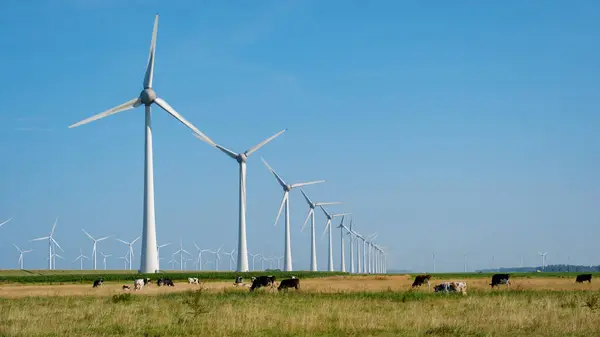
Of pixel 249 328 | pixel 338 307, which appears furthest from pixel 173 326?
pixel 338 307

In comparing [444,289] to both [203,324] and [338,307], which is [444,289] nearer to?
[338,307]

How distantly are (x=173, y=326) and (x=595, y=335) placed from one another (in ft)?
39.6

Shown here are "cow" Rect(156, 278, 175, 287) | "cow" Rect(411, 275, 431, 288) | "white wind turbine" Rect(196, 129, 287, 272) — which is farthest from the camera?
"white wind turbine" Rect(196, 129, 287, 272)

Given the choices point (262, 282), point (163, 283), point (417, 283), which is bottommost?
point (163, 283)

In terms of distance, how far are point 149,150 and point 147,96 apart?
7677 mm

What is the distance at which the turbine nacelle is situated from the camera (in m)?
82.3

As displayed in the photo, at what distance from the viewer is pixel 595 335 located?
753 inches

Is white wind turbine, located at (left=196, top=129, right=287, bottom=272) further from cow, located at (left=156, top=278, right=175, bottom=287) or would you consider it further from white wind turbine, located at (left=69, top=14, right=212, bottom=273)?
cow, located at (left=156, top=278, right=175, bottom=287)

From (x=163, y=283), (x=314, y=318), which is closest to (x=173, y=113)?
(x=163, y=283)

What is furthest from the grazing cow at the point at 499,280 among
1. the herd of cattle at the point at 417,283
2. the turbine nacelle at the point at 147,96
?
the turbine nacelle at the point at 147,96

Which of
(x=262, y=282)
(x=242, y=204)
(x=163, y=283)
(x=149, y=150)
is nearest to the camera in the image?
(x=262, y=282)

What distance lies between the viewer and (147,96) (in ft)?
270

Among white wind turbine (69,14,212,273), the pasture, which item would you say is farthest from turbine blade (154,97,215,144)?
the pasture

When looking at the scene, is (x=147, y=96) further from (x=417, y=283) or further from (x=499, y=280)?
(x=499, y=280)
